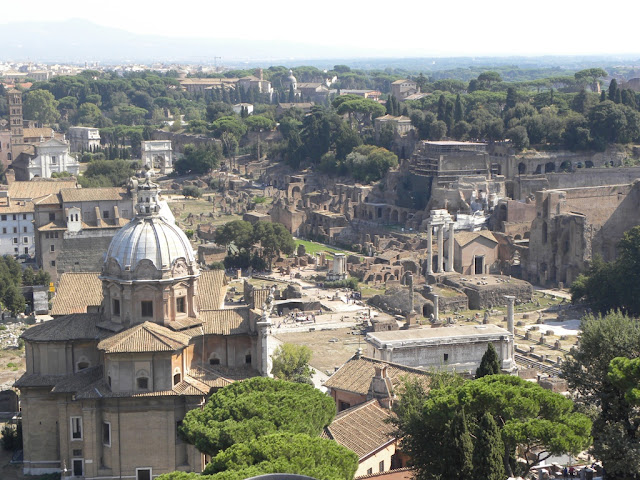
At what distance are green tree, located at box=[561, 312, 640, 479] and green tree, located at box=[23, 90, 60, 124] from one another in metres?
121

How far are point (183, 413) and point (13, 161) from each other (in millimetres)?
73919

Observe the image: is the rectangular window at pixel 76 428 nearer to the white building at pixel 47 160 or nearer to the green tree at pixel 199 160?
the white building at pixel 47 160

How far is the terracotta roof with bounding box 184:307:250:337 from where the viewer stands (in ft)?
110

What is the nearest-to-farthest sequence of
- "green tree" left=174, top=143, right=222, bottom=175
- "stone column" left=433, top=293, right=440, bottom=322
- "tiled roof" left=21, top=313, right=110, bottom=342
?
"tiled roof" left=21, top=313, right=110, bottom=342
"stone column" left=433, top=293, right=440, bottom=322
"green tree" left=174, top=143, right=222, bottom=175

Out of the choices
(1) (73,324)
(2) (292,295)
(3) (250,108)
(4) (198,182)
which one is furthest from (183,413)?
(3) (250,108)

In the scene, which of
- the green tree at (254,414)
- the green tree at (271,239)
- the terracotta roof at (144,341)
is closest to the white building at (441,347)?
the terracotta roof at (144,341)

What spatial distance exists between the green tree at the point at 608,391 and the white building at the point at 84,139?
98.3m

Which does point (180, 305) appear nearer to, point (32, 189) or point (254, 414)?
point (254, 414)

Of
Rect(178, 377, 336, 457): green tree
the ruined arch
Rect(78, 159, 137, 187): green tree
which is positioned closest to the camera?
Rect(178, 377, 336, 457): green tree

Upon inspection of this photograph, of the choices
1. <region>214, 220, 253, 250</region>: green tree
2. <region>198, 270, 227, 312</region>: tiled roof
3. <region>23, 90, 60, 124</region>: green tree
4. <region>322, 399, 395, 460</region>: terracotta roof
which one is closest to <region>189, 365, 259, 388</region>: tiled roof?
<region>198, 270, 227, 312</region>: tiled roof

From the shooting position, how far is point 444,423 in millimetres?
26594

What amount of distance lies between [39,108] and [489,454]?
128 m

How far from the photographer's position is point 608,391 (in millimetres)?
28016

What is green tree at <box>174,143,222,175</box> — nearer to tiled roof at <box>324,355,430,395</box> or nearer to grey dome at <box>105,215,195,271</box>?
tiled roof at <box>324,355,430,395</box>
